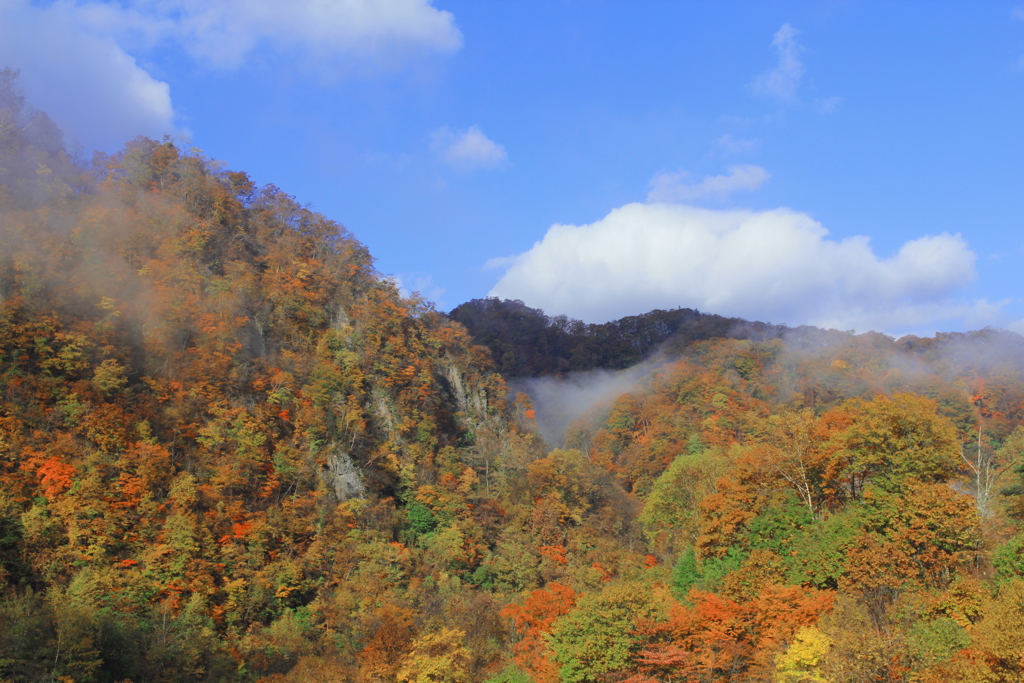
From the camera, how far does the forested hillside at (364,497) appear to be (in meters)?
25.2

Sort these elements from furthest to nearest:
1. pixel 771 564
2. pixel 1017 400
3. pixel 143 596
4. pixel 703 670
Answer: pixel 1017 400, pixel 143 596, pixel 771 564, pixel 703 670

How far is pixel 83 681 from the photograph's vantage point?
2483 centimetres

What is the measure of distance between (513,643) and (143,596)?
17.8 metres

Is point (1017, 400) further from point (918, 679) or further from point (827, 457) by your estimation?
point (918, 679)

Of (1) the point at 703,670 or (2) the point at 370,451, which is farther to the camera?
(2) the point at 370,451

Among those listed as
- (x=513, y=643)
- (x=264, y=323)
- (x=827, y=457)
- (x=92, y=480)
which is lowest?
(x=513, y=643)

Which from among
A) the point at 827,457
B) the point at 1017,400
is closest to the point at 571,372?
the point at 1017,400

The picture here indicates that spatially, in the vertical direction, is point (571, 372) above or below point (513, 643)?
above

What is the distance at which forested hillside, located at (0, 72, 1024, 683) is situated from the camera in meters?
25.2

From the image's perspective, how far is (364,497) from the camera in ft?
154

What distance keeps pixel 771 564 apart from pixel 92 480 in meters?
33.0

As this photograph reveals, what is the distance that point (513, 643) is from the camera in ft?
110

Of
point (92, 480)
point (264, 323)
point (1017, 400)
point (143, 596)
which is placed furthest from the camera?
point (1017, 400)

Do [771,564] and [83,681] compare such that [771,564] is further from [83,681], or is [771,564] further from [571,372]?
[571,372]
